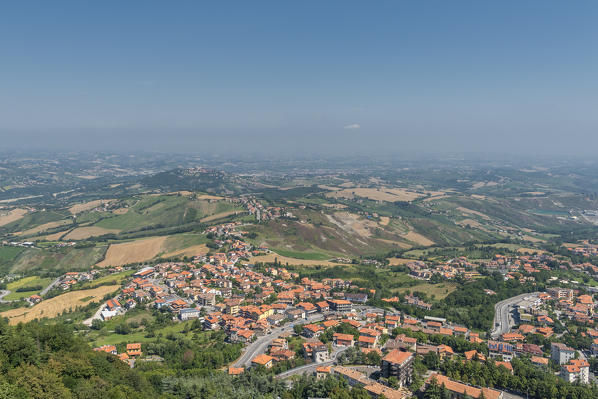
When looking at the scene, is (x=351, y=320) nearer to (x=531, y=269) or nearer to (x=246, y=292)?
(x=246, y=292)

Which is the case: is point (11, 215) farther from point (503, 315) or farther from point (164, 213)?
point (503, 315)

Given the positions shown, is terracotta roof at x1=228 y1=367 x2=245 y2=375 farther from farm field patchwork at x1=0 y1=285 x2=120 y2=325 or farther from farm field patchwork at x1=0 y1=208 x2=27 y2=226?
farm field patchwork at x1=0 y1=208 x2=27 y2=226

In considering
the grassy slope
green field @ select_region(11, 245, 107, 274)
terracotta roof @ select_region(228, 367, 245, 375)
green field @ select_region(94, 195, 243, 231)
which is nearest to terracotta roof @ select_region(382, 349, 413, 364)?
terracotta roof @ select_region(228, 367, 245, 375)

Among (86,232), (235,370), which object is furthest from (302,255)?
(86,232)

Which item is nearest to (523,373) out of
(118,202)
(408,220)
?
(408,220)

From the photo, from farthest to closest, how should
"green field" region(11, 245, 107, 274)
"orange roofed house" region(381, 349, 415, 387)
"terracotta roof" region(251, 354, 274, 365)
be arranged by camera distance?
"green field" region(11, 245, 107, 274) < "terracotta roof" region(251, 354, 274, 365) < "orange roofed house" region(381, 349, 415, 387)

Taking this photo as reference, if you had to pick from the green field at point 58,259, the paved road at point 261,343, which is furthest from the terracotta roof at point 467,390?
the green field at point 58,259
